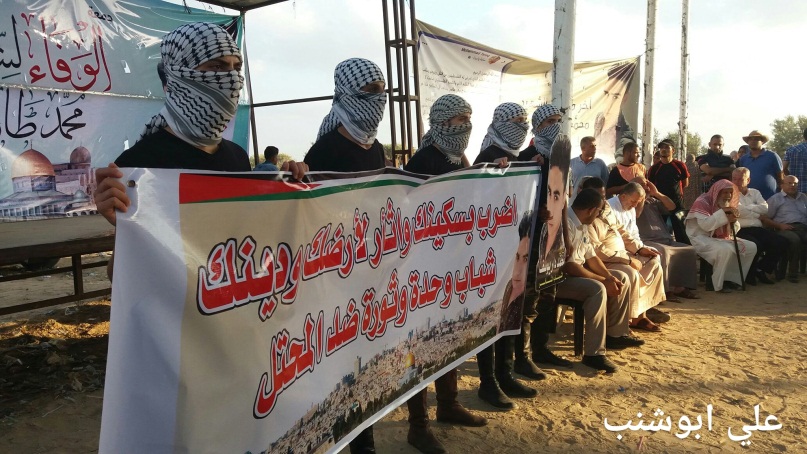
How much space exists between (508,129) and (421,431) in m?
2.07

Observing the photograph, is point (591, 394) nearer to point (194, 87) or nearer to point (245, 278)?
point (245, 278)

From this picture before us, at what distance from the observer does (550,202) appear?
4.03m

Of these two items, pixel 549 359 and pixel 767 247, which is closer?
pixel 549 359

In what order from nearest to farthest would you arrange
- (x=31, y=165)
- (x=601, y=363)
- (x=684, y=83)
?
(x=601, y=363) < (x=31, y=165) < (x=684, y=83)

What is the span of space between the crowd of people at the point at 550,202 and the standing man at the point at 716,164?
0.02m

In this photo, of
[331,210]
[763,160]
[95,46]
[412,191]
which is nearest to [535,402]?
[412,191]

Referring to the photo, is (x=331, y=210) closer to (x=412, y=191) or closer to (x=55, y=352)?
(x=412, y=191)

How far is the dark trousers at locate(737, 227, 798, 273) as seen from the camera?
27.1 ft

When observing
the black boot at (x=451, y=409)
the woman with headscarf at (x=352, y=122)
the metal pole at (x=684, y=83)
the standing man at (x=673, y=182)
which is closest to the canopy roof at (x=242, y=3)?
the standing man at (x=673, y=182)

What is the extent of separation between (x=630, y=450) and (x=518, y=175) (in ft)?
5.62

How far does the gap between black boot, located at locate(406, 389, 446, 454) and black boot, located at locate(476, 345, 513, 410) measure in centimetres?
71

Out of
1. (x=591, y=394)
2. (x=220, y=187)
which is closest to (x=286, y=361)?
(x=220, y=187)

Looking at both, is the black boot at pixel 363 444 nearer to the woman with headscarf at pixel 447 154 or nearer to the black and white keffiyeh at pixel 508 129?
the woman with headscarf at pixel 447 154

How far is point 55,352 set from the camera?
4.77m
